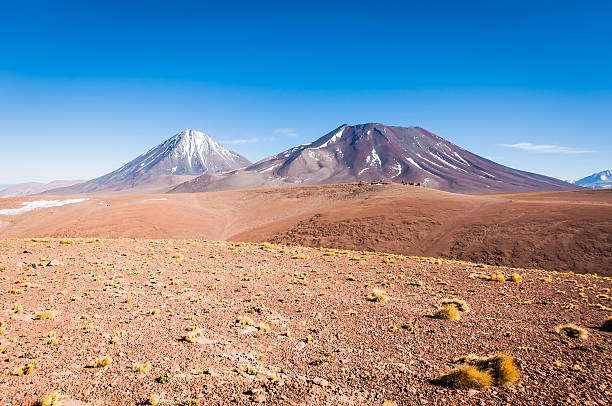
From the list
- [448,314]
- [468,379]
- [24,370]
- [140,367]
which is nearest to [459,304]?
[448,314]

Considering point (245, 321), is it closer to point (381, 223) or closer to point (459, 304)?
point (459, 304)

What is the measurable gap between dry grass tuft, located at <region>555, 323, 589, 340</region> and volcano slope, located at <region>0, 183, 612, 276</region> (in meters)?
20.0

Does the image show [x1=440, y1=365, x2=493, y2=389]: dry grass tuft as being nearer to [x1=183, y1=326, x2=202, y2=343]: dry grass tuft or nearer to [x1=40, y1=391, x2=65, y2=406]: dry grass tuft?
[x1=183, y1=326, x2=202, y2=343]: dry grass tuft

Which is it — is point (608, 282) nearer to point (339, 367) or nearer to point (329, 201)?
point (339, 367)

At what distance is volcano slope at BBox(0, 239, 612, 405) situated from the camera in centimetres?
756

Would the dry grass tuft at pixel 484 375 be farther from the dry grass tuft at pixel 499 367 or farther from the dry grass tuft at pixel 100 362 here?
the dry grass tuft at pixel 100 362

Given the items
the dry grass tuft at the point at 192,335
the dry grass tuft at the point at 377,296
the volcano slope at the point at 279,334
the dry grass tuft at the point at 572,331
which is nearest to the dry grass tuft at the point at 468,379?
the volcano slope at the point at 279,334

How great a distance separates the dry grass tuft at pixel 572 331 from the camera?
34.1 feet

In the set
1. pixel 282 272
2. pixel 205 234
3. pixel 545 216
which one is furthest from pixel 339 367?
pixel 205 234

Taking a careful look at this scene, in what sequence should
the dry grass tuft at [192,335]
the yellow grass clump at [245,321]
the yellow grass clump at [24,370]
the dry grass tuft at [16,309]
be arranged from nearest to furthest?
1. the yellow grass clump at [24,370]
2. the dry grass tuft at [192,335]
3. the dry grass tuft at [16,309]
4. the yellow grass clump at [245,321]

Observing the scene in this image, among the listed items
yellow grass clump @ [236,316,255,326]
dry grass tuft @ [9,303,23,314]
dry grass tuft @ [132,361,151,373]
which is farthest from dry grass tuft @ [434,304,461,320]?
dry grass tuft @ [9,303,23,314]

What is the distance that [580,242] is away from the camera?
2950 cm

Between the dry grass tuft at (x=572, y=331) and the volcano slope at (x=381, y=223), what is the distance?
20.0 m

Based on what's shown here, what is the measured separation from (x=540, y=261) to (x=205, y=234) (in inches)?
1768
